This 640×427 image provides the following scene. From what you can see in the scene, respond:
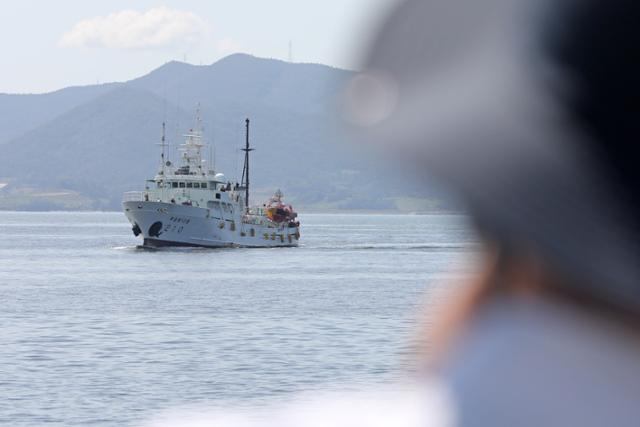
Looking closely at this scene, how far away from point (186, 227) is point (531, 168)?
9842cm

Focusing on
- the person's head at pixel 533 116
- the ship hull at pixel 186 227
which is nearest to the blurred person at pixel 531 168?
the person's head at pixel 533 116

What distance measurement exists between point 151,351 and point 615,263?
120 feet

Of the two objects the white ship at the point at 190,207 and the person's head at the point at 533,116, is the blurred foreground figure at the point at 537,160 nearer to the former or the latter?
the person's head at the point at 533,116

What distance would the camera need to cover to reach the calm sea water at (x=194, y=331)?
26156 millimetres

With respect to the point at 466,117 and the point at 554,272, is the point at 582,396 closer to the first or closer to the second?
the point at 554,272

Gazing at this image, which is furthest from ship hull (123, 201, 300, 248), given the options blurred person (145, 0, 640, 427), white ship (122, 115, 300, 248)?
blurred person (145, 0, 640, 427)

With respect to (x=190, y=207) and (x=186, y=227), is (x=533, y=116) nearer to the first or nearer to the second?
(x=190, y=207)

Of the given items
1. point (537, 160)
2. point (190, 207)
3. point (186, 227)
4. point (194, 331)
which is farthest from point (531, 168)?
point (186, 227)

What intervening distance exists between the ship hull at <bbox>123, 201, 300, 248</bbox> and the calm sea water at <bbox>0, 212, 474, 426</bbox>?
774 cm

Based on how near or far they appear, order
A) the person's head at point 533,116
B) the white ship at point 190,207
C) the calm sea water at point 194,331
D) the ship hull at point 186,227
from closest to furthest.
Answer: the person's head at point 533,116
the calm sea water at point 194,331
the ship hull at point 186,227
the white ship at point 190,207

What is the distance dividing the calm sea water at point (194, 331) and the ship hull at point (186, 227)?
774 cm

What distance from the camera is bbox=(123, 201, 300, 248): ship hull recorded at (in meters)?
95.8

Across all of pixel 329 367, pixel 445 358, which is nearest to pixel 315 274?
pixel 329 367

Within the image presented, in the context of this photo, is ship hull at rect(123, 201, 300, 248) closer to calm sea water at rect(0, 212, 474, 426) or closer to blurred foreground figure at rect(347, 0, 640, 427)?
calm sea water at rect(0, 212, 474, 426)
